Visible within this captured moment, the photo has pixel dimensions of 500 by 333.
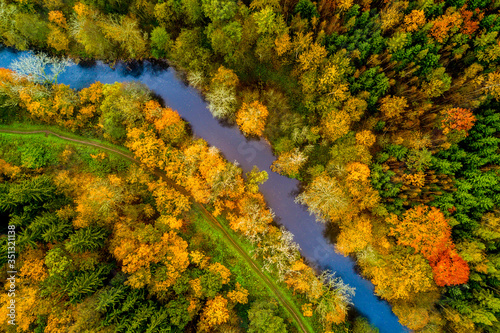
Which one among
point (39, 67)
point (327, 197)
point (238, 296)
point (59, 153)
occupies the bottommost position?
point (238, 296)

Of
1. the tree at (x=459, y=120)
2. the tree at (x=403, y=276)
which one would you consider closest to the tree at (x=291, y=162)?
the tree at (x=403, y=276)

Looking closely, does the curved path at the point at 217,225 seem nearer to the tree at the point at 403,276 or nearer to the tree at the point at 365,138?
the tree at the point at 403,276

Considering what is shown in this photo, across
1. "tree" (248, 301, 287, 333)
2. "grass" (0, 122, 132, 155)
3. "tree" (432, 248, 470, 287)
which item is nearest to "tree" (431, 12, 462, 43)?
"tree" (432, 248, 470, 287)

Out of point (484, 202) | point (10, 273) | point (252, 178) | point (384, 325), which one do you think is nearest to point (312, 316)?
point (384, 325)

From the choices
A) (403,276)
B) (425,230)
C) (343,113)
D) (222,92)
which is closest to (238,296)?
(403,276)

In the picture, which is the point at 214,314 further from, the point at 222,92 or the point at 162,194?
the point at 222,92

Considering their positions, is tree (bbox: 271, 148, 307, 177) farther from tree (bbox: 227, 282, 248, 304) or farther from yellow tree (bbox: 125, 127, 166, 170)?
tree (bbox: 227, 282, 248, 304)

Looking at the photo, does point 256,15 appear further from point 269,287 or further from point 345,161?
point 269,287
